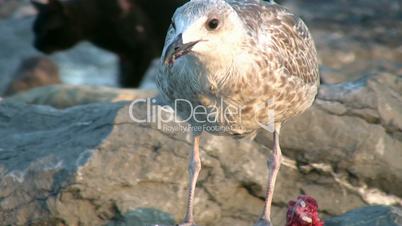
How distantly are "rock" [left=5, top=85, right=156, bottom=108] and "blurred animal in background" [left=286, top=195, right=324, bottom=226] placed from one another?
386 cm

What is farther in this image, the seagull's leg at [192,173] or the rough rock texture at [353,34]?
the rough rock texture at [353,34]

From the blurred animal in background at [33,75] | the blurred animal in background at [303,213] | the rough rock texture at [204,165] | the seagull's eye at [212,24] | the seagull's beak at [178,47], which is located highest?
the seagull's eye at [212,24]

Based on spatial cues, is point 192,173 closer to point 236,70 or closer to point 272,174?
point 272,174

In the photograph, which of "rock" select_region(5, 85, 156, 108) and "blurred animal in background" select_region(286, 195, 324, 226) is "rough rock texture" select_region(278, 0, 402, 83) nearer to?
"rock" select_region(5, 85, 156, 108)

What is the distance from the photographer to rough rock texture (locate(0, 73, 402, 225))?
6.66 metres

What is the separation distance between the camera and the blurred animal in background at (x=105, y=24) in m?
11.5

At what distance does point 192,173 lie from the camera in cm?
655

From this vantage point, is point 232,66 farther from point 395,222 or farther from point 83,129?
point 83,129

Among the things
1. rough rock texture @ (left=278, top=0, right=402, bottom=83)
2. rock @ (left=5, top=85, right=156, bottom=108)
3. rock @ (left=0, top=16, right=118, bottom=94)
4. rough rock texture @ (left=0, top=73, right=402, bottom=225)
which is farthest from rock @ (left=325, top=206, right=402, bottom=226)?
rock @ (left=0, top=16, right=118, bottom=94)

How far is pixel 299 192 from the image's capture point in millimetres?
7113

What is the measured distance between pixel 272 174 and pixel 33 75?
7.58 m

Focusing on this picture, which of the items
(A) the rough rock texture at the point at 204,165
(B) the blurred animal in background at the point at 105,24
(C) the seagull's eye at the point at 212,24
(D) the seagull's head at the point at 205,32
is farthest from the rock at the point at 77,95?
(C) the seagull's eye at the point at 212,24

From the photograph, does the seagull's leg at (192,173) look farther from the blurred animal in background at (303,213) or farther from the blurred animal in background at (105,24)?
the blurred animal in background at (105,24)

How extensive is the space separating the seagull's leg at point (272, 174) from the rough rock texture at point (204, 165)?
39cm
